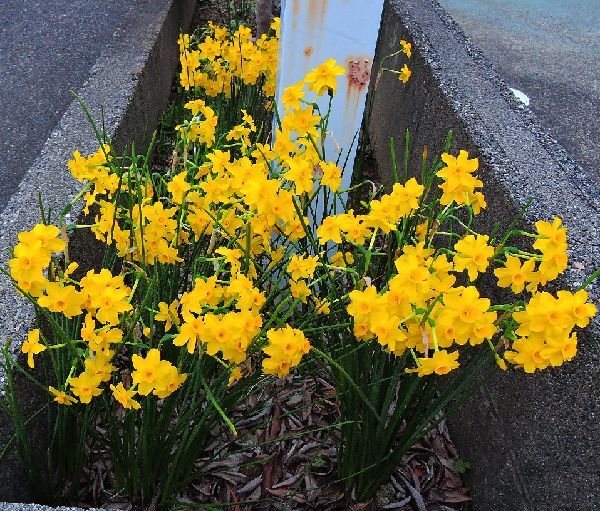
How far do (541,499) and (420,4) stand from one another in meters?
2.56

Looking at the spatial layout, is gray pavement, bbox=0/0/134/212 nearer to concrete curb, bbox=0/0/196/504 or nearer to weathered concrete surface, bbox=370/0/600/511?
concrete curb, bbox=0/0/196/504

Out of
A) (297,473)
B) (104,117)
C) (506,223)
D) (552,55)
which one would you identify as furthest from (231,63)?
(552,55)

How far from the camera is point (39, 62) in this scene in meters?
4.04

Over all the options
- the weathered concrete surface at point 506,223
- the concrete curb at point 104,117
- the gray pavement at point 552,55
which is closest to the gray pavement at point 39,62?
the concrete curb at point 104,117

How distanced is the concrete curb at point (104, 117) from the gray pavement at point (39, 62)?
0.35 meters

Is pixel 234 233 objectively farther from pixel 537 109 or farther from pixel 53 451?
pixel 537 109

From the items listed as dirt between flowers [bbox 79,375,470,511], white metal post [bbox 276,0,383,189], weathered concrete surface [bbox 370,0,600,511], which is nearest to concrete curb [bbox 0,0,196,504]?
dirt between flowers [bbox 79,375,470,511]

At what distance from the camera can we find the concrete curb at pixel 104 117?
5.13 ft

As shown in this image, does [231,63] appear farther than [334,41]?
Yes

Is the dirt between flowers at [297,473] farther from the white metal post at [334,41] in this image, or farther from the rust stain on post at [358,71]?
the rust stain on post at [358,71]

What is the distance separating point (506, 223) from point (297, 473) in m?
0.94

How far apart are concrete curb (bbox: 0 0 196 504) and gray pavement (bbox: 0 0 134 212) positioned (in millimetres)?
350

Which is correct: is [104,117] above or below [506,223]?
below

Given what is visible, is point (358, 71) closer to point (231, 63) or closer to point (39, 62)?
point (231, 63)
